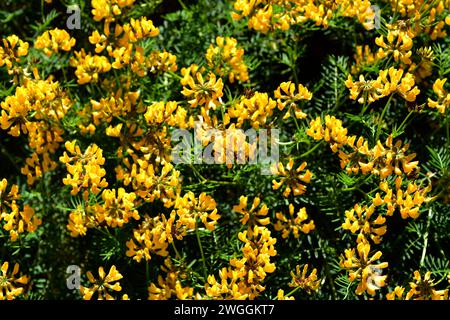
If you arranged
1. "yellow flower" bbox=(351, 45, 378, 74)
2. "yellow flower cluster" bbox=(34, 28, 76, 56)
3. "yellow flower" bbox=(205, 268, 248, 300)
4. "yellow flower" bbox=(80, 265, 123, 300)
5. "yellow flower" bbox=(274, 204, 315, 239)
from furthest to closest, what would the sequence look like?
"yellow flower" bbox=(351, 45, 378, 74)
"yellow flower cluster" bbox=(34, 28, 76, 56)
"yellow flower" bbox=(274, 204, 315, 239)
"yellow flower" bbox=(80, 265, 123, 300)
"yellow flower" bbox=(205, 268, 248, 300)

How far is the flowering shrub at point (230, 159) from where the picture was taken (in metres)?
1.99

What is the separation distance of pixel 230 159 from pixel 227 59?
0.38 m

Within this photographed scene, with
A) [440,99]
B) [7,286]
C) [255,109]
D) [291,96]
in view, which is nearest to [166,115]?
[255,109]

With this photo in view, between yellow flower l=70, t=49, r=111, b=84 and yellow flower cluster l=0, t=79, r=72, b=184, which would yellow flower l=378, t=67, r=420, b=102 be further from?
yellow flower cluster l=0, t=79, r=72, b=184

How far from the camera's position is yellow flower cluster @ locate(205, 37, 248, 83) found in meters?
2.21

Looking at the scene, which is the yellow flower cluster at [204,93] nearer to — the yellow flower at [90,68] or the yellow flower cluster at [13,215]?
the yellow flower at [90,68]

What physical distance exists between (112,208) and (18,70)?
0.55 m

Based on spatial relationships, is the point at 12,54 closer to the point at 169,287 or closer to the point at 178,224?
the point at 178,224

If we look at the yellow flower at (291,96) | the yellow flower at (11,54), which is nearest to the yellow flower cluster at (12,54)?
the yellow flower at (11,54)

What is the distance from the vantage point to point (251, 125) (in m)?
2.12

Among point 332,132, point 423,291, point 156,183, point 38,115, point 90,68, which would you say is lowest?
point 423,291

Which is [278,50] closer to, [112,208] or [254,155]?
[254,155]

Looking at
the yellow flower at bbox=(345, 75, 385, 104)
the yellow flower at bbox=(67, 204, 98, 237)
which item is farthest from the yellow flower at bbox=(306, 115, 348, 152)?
the yellow flower at bbox=(67, 204, 98, 237)

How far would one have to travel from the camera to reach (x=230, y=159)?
2.03 meters
